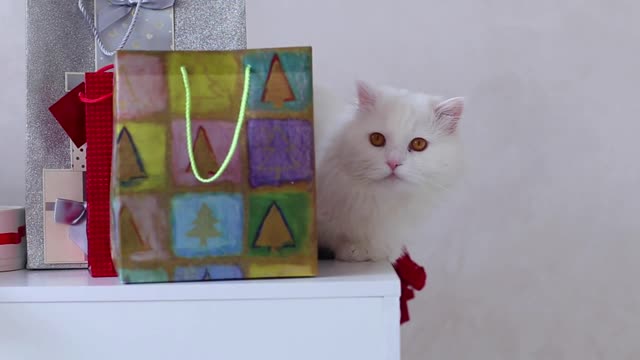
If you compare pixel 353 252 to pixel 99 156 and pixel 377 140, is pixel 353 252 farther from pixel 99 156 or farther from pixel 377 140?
pixel 99 156

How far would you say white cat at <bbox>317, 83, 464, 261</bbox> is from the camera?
89cm

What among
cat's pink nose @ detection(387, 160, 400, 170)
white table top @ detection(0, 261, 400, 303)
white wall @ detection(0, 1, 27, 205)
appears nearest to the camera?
white table top @ detection(0, 261, 400, 303)

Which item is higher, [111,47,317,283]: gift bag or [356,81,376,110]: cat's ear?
[356,81,376,110]: cat's ear

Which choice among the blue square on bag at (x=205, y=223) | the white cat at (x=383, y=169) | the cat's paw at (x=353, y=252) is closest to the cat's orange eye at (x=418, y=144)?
the white cat at (x=383, y=169)

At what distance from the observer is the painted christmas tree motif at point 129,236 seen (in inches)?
30.1

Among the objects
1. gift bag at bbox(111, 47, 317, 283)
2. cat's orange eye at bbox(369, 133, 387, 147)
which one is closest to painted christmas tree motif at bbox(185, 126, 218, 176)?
gift bag at bbox(111, 47, 317, 283)

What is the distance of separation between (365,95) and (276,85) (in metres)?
0.18

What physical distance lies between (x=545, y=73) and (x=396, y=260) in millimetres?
608

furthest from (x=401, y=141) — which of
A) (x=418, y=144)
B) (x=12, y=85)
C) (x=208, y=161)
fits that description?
(x=12, y=85)

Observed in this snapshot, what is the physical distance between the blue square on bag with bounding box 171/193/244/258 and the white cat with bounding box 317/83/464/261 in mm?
181

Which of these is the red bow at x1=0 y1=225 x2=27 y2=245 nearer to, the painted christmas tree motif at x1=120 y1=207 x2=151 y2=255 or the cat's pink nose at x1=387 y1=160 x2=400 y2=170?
the painted christmas tree motif at x1=120 y1=207 x2=151 y2=255

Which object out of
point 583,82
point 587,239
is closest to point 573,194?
point 587,239

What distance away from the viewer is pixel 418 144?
900mm

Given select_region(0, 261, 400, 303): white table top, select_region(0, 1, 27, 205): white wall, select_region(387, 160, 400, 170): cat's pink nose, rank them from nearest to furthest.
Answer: select_region(0, 261, 400, 303): white table top < select_region(387, 160, 400, 170): cat's pink nose < select_region(0, 1, 27, 205): white wall
